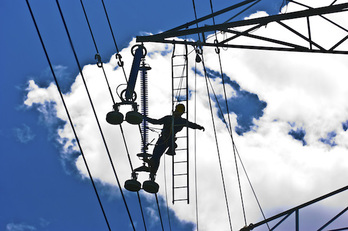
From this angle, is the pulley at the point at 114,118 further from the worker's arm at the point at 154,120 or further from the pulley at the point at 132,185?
the worker's arm at the point at 154,120

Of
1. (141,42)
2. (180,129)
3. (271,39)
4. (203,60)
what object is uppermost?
(203,60)

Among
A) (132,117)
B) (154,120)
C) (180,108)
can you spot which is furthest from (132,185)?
(180,108)

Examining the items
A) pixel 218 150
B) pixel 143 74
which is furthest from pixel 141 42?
pixel 218 150

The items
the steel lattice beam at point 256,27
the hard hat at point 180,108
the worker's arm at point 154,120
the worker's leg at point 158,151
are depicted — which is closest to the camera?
the steel lattice beam at point 256,27

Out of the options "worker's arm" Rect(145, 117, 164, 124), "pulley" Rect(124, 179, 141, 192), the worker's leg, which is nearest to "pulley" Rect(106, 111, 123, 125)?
"pulley" Rect(124, 179, 141, 192)

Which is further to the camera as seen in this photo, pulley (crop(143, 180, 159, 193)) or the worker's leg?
the worker's leg

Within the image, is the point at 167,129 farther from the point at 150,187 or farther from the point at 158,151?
the point at 150,187

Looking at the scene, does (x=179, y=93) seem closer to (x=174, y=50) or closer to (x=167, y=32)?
(x=174, y=50)

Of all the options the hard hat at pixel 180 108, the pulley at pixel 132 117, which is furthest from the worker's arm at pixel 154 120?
the pulley at pixel 132 117

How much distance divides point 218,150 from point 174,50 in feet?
9.08

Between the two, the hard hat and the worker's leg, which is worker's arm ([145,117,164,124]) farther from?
the hard hat

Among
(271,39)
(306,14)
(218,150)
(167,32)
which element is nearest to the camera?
(306,14)

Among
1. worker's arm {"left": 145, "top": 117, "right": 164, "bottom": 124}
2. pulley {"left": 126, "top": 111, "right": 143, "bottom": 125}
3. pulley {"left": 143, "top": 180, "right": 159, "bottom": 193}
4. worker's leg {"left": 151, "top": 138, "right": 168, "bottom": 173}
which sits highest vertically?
worker's arm {"left": 145, "top": 117, "right": 164, "bottom": 124}

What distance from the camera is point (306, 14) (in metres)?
6.40
